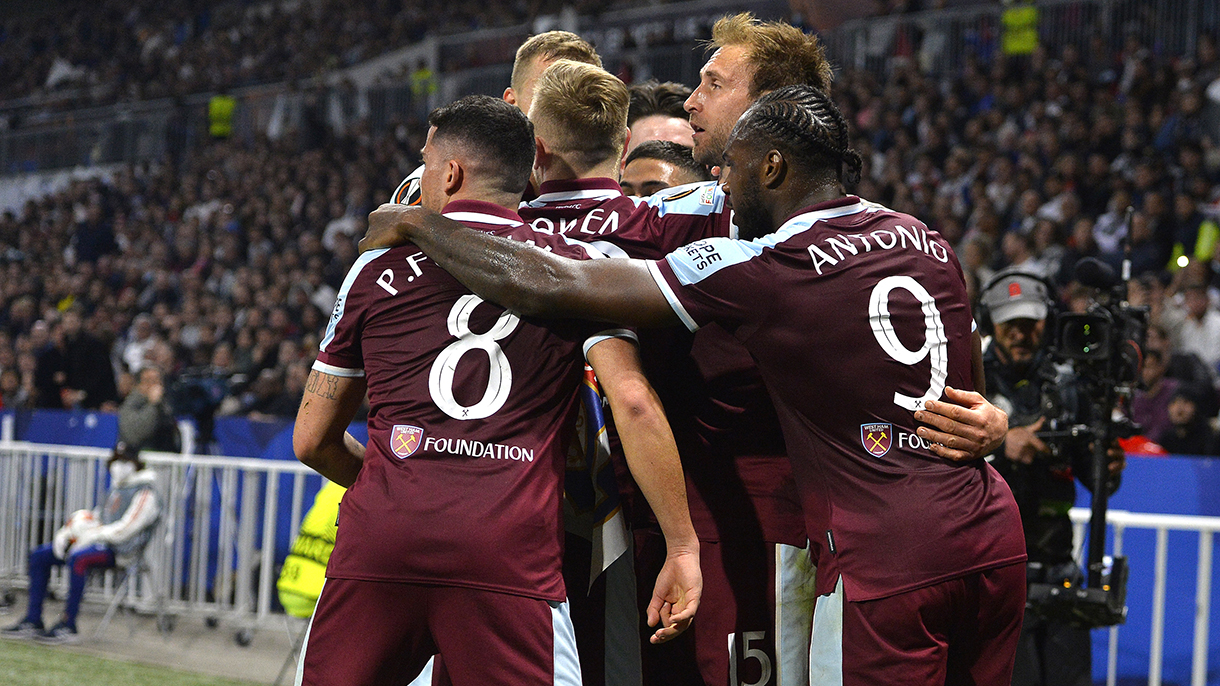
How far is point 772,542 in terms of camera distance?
130 inches

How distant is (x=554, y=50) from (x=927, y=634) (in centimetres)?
237

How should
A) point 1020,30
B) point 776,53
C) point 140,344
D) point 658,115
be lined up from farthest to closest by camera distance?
1. point 140,344
2. point 1020,30
3. point 658,115
4. point 776,53

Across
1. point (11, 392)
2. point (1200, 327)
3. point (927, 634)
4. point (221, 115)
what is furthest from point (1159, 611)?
point (221, 115)

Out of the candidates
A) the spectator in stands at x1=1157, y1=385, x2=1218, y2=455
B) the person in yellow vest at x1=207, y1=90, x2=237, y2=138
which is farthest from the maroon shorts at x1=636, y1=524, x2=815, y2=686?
the person in yellow vest at x1=207, y1=90, x2=237, y2=138

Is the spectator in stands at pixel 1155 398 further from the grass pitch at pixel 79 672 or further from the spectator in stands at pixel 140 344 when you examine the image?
the spectator in stands at pixel 140 344

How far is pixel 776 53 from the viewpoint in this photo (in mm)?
3545

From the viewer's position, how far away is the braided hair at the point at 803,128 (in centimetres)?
290

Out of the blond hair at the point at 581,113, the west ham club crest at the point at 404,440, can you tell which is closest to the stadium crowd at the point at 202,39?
the blond hair at the point at 581,113

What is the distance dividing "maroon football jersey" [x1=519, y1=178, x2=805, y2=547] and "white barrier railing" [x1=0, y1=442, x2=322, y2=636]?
5286 mm

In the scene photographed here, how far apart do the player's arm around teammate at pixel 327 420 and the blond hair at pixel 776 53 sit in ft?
4.78

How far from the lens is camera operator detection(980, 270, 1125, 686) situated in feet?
16.7

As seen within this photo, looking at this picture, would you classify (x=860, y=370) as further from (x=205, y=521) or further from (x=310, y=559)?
(x=205, y=521)

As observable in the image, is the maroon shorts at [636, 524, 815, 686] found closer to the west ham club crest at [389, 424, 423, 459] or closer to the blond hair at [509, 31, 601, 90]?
the west ham club crest at [389, 424, 423, 459]

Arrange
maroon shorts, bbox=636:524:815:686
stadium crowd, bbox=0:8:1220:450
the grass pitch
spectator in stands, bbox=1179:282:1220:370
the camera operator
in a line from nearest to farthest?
maroon shorts, bbox=636:524:815:686, the camera operator, the grass pitch, spectator in stands, bbox=1179:282:1220:370, stadium crowd, bbox=0:8:1220:450
